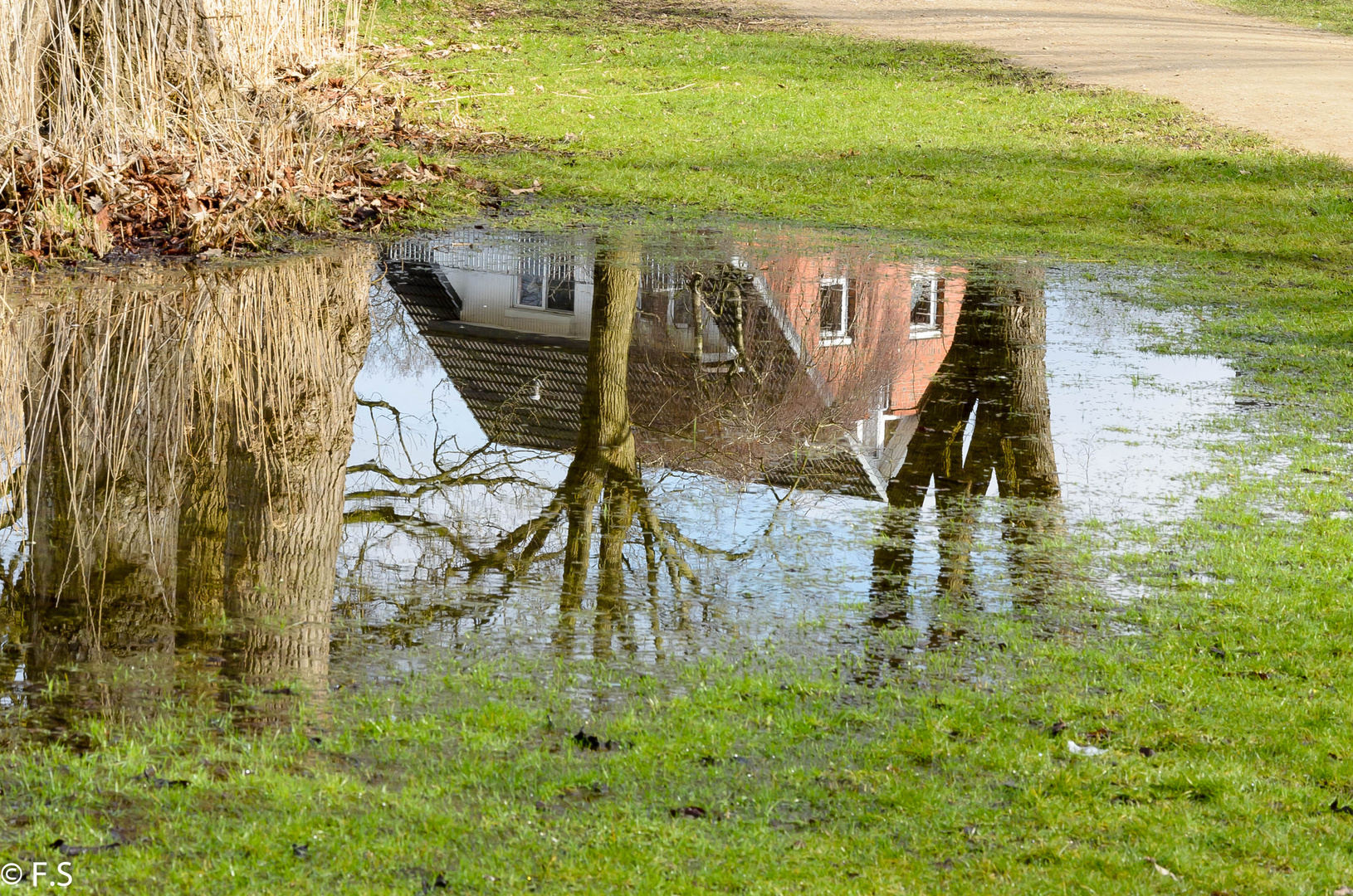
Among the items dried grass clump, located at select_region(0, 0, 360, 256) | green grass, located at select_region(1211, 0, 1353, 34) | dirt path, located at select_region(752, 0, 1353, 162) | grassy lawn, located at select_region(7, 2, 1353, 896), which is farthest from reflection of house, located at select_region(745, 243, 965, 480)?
green grass, located at select_region(1211, 0, 1353, 34)

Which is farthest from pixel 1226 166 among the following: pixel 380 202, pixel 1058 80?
pixel 380 202

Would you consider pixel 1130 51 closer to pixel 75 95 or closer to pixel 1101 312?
pixel 1101 312

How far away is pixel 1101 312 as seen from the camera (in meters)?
12.9

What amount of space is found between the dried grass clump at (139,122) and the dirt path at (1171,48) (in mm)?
15169

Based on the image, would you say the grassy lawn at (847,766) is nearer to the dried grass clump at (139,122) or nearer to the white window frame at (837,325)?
the white window frame at (837,325)

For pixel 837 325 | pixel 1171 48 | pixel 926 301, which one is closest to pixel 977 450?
pixel 837 325

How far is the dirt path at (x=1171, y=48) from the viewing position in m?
23.9

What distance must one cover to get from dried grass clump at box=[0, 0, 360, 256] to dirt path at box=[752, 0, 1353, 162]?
15169 mm

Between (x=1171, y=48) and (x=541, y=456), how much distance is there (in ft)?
84.2

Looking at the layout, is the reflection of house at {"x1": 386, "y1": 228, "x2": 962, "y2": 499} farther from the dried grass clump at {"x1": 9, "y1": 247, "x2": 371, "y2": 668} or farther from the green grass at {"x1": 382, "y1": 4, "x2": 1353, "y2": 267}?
the green grass at {"x1": 382, "y1": 4, "x2": 1353, "y2": 267}

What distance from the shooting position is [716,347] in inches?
446

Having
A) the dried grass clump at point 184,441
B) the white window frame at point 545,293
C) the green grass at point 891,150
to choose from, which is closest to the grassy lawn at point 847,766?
the dried grass clump at point 184,441

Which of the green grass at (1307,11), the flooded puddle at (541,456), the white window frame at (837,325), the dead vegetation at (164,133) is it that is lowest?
the flooded puddle at (541,456)

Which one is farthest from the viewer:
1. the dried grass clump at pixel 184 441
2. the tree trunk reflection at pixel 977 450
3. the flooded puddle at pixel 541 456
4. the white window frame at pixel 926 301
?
the white window frame at pixel 926 301
